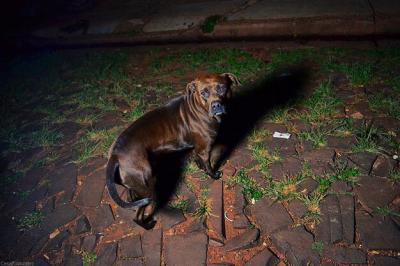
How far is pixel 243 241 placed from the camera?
3.57m

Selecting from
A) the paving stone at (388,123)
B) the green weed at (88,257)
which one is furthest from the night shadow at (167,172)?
the paving stone at (388,123)

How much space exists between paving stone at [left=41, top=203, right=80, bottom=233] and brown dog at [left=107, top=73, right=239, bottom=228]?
36.9 inches

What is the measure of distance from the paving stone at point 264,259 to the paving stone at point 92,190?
84.1 inches

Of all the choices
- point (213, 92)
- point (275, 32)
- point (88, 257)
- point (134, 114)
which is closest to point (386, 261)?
point (213, 92)

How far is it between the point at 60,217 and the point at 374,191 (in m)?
3.83

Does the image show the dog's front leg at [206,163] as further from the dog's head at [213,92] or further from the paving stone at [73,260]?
the paving stone at [73,260]

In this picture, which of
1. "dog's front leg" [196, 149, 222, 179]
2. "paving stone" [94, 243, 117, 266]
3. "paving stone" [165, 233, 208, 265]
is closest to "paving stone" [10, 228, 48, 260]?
"paving stone" [94, 243, 117, 266]

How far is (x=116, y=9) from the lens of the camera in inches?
419

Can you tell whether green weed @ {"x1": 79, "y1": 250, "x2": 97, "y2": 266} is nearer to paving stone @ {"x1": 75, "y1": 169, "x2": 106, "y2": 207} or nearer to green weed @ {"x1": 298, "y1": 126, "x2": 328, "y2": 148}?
paving stone @ {"x1": 75, "y1": 169, "x2": 106, "y2": 207}

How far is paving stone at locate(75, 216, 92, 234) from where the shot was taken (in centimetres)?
405

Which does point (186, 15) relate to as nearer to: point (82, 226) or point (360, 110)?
point (360, 110)

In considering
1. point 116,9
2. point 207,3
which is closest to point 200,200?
point 207,3

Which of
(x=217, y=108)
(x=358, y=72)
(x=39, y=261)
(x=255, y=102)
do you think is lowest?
(x=39, y=261)

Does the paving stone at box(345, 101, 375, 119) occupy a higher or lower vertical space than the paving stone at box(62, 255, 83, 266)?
higher
